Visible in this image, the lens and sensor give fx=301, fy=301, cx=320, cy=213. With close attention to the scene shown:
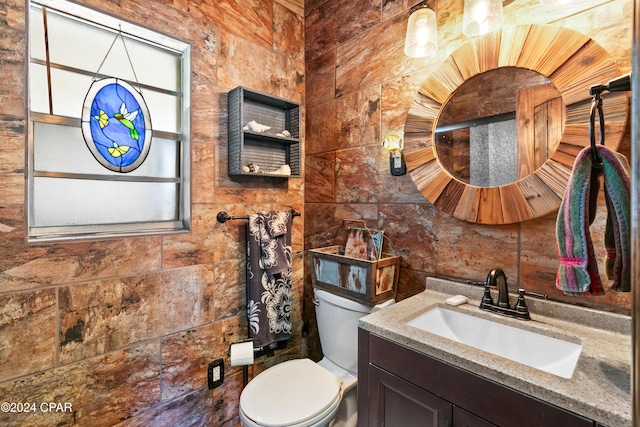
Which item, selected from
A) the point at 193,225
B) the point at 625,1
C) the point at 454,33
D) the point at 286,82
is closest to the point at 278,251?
the point at 193,225

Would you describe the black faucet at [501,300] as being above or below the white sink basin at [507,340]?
above

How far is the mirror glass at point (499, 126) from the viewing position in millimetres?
1098

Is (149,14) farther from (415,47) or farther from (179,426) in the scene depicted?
(179,426)

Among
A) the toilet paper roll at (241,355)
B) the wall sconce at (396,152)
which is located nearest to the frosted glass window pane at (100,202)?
the toilet paper roll at (241,355)

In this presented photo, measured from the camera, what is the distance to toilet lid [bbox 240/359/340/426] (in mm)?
1208

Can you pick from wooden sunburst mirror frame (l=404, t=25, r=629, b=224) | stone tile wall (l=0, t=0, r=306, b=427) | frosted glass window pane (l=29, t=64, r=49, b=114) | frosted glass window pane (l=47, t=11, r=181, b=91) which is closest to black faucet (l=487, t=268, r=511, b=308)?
wooden sunburst mirror frame (l=404, t=25, r=629, b=224)

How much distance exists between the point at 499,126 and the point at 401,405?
1.09m

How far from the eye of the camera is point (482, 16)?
3.76 ft

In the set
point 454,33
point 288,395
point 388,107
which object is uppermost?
point 454,33

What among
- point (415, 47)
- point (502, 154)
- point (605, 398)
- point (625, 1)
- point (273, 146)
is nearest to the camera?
point (605, 398)

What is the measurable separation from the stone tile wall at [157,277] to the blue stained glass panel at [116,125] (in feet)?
0.78

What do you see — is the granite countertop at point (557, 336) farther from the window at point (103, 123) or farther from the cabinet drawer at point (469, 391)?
the window at point (103, 123)

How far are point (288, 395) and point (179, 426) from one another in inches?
26.8

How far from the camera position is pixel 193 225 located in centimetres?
161
